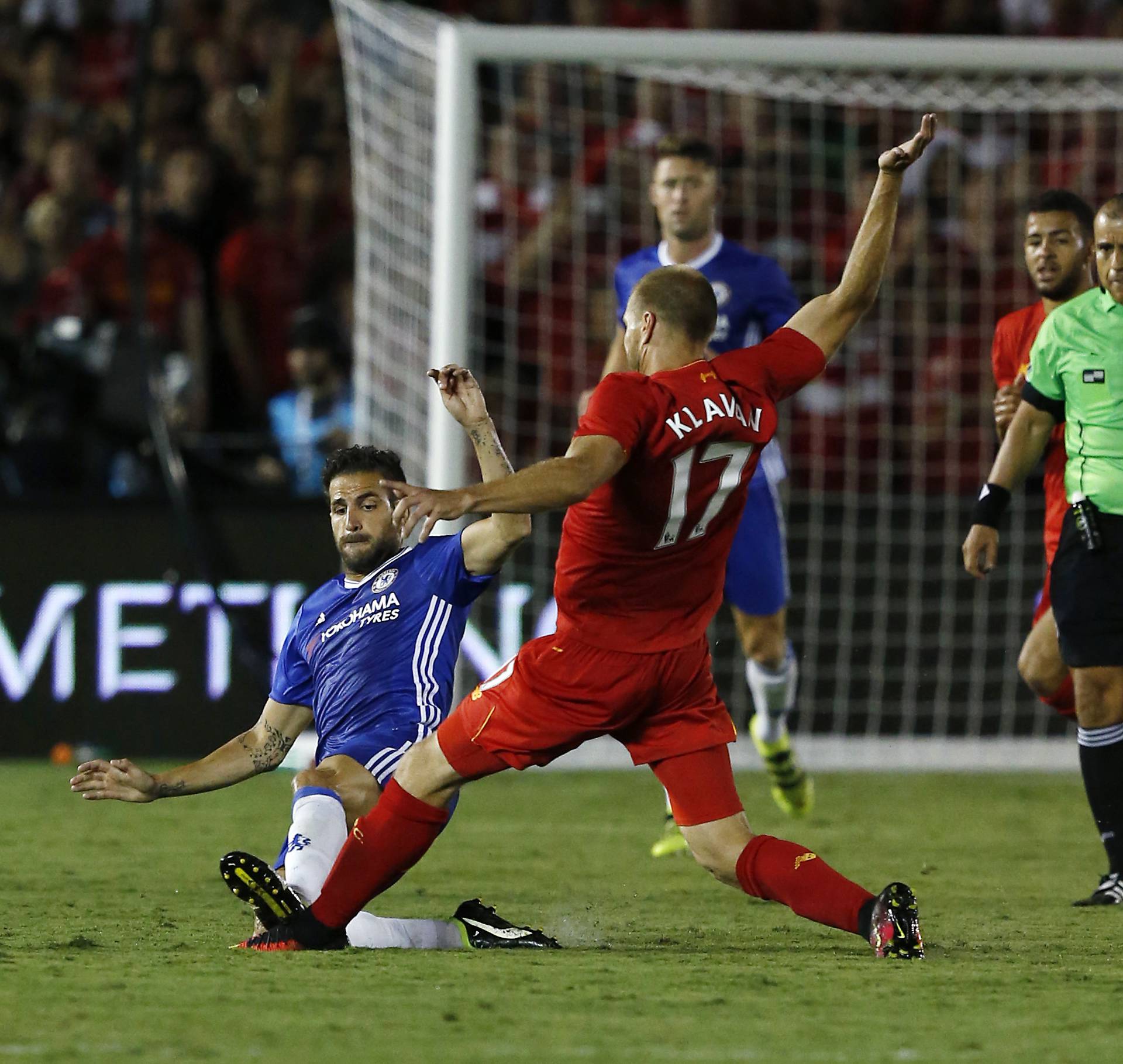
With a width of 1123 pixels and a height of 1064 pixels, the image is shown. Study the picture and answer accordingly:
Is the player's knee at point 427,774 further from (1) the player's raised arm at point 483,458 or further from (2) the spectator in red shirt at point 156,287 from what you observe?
(2) the spectator in red shirt at point 156,287

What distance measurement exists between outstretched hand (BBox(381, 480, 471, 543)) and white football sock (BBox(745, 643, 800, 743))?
362cm

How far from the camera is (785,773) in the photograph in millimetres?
7203

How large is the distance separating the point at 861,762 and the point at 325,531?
9.62ft

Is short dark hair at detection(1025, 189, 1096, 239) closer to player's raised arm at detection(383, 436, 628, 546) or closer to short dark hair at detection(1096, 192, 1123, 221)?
short dark hair at detection(1096, 192, 1123, 221)

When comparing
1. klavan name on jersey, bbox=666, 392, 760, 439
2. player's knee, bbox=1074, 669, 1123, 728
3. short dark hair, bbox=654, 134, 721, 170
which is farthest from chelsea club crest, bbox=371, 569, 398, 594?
short dark hair, bbox=654, 134, 721, 170

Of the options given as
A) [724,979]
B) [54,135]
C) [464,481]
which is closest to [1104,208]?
[724,979]

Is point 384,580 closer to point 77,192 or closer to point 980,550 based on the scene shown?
point 980,550

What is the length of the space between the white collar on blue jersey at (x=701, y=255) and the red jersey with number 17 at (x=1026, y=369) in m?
1.12

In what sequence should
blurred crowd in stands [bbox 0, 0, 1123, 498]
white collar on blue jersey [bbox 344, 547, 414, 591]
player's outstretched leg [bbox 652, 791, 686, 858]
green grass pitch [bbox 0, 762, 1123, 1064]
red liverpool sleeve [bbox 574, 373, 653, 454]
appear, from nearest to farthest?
1. green grass pitch [bbox 0, 762, 1123, 1064]
2. red liverpool sleeve [bbox 574, 373, 653, 454]
3. white collar on blue jersey [bbox 344, 547, 414, 591]
4. player's outstretched leg [bbox 652, 791, 686, 858]
5. blurred crowd in stands [bbox 0, 0, 1123, 498]

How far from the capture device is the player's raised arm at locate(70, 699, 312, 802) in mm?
4293

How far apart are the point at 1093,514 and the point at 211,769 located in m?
2.61

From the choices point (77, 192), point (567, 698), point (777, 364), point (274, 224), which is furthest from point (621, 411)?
point (77, 192)

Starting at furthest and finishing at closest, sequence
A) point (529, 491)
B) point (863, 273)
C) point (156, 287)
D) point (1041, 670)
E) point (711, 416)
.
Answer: point (156, 287) < point (1041, 670) < point (863, 273) < point (711, 416) < point (529, 491)

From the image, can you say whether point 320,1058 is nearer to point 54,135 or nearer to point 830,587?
point 830,587
